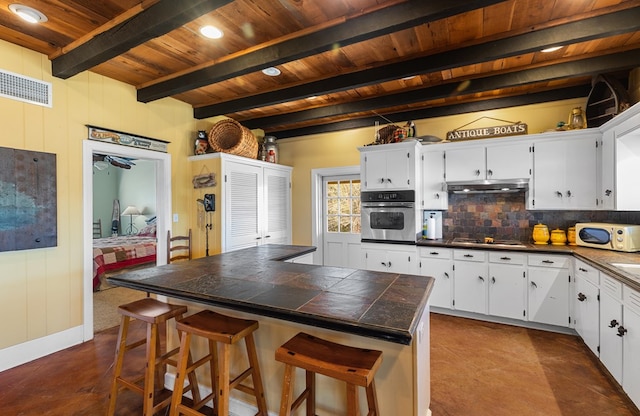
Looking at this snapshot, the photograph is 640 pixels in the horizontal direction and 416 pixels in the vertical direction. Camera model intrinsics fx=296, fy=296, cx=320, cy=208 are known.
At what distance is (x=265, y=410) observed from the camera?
1.75 meters

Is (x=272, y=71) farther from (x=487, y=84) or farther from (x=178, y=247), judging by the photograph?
(x=178, y=247)

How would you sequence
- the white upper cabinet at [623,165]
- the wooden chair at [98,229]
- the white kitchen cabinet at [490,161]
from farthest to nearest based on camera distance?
the wooden chair at [98,229], the white kitchen cabinet at [490,161], the white upper cabinet at [623,165]

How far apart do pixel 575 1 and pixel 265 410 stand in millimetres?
3269

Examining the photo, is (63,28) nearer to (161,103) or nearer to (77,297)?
(161,103)

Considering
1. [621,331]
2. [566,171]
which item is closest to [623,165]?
[566,171]

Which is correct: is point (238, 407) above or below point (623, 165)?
below

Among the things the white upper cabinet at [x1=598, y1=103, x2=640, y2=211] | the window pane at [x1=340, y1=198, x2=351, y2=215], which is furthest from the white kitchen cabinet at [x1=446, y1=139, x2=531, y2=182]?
the window pane at [x1=340, y1=198, x2=351, y2=215]

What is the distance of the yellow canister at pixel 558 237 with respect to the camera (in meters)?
3.27

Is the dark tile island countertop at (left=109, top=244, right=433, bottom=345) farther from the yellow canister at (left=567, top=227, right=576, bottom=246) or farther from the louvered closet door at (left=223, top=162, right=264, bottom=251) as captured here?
the yellow canister at (left=567, top=227, right=576, bottom=246)

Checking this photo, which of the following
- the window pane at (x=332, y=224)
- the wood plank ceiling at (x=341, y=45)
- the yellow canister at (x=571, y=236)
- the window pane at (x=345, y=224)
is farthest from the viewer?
the window pane at (x=332, y=224)

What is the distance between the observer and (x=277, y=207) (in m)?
4.80

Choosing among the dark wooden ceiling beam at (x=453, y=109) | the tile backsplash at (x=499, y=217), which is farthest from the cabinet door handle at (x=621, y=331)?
the dark wooden ceiling beam at (x=453, y=109)

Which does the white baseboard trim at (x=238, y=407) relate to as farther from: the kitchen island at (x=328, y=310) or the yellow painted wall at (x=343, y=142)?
the yellow painted wall at (x=343, y=142)

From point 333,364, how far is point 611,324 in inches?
87.3
